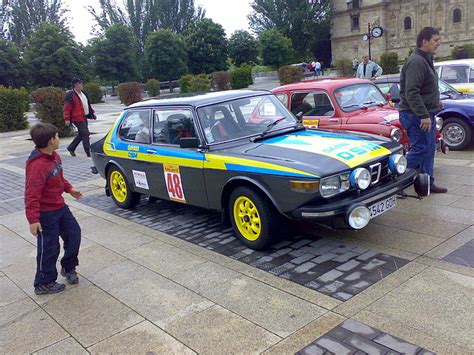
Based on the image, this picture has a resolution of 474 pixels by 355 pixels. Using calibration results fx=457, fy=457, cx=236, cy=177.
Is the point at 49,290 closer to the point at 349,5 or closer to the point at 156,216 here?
the point at 156,216

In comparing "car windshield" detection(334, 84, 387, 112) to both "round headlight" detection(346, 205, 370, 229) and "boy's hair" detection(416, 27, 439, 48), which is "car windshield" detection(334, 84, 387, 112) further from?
"round headlight" detection(346, 205, 370, 229)

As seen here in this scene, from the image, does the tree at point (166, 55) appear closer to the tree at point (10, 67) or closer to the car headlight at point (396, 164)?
the tree at point (10, 67)

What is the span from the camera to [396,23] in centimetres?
6681

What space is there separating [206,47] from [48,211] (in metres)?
48.8

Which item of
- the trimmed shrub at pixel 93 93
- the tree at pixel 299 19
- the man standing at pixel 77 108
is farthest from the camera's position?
the tree at pixel 299 19

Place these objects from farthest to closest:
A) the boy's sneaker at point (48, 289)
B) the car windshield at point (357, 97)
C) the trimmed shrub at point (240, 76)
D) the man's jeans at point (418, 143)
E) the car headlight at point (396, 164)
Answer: the trimmed shrub at point (240, 76)
the car windshield at point (357, 97)
the man's jeans at point (418, 143)
the car headlight at point (396, 164)
the boy's sneaker at point (48, 289)

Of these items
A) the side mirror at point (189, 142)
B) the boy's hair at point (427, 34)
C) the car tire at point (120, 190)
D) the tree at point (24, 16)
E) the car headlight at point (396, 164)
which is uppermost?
the tree at point (24, 16)

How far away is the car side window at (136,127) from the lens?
20.3 ft

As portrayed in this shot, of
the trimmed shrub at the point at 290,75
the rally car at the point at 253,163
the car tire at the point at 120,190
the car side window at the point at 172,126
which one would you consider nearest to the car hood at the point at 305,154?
the rally car at the point at 253,163

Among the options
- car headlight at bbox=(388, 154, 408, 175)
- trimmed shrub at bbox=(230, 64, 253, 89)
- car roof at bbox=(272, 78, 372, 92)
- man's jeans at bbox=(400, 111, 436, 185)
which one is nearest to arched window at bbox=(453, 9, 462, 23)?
trimmed shrub at bbox=(230, 64, 253, 89)

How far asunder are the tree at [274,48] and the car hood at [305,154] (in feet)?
152

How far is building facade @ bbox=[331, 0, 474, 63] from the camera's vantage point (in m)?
61.6

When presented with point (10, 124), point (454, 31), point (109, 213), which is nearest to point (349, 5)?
point (454, 31)

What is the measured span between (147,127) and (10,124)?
16553 mm
